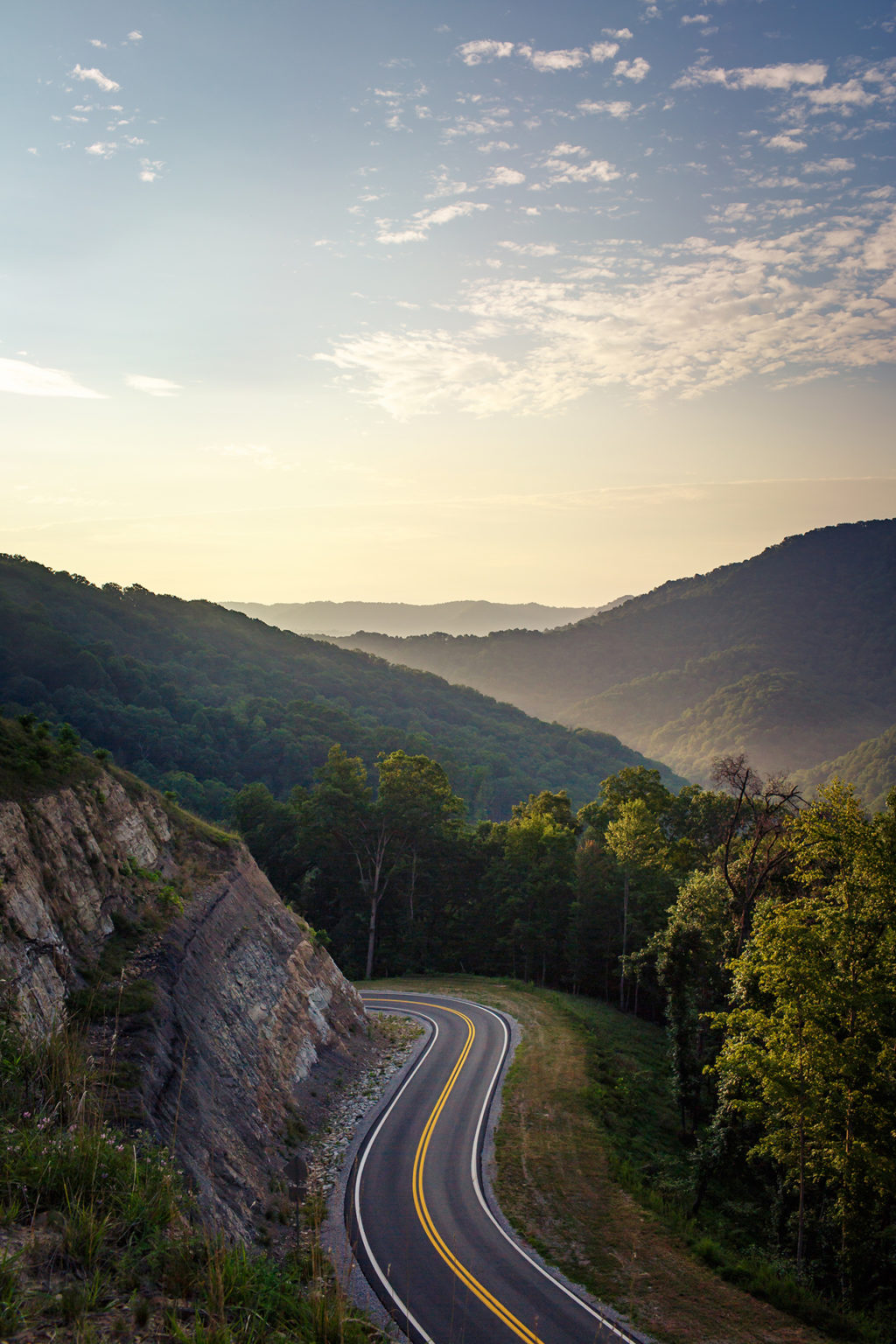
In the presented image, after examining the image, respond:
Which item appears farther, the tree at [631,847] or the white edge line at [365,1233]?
the tree at [631,847]

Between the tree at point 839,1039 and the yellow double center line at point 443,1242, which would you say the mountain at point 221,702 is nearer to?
Answer: the yellow double center line at point 443,1242

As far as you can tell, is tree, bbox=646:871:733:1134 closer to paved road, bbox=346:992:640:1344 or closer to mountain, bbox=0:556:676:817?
paved road, bbox=346:992:640:1344

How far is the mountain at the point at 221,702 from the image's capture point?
98250 millimetres

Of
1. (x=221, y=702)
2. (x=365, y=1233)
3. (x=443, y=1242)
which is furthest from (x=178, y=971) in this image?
(x=221, y=702)

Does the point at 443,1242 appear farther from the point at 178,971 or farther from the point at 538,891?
the point at 538,891

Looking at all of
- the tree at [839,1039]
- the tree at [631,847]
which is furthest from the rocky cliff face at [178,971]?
the tree at [631,847]

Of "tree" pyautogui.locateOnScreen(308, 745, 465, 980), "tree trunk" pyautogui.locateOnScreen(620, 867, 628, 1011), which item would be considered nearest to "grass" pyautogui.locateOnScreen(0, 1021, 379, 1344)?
"tree trunk" pyautogui.locateOnScreen(620, 867, 628, 1011)

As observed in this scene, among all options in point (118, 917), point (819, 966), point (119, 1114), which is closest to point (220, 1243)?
point (119, 1114)

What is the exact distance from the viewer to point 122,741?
317 ft

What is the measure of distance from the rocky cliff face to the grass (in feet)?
13.1

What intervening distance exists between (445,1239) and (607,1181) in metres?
6.47

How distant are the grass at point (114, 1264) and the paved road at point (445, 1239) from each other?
5048 millimetres

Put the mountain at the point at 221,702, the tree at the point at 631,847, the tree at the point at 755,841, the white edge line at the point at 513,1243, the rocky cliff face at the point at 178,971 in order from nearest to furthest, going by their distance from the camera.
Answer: the white edge line at the point at 513,1243, the rocky cliff face at the point at 178,971, the tree at the point at 755,841, the tree at the point at 631,847, the mountain at the point at 221,702

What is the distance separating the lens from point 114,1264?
6789 mm
